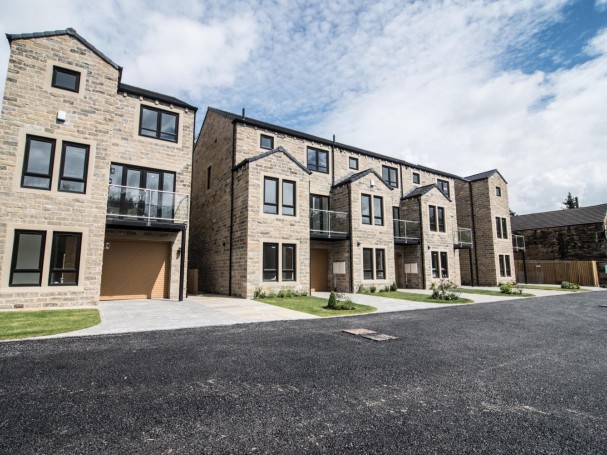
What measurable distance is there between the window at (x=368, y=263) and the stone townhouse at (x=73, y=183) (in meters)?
9.91

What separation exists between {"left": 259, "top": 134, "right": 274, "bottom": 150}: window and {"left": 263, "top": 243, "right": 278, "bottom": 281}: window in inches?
238

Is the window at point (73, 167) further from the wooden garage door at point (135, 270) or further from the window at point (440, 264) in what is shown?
the window at point (440, 264)

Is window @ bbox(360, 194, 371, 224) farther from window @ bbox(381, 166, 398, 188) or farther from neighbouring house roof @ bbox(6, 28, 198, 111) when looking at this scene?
neighbouring house roof @ bbox(6, 28, 198, 111)

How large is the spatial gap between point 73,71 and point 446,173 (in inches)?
1007

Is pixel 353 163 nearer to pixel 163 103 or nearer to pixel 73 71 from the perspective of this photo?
pixel 163 103

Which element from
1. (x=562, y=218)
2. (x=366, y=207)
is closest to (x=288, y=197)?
(x=366, y=207)

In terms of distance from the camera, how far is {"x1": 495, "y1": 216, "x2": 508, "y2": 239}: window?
2575cm

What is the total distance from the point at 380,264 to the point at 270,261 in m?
7.35

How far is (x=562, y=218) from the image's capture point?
3256 centimetres

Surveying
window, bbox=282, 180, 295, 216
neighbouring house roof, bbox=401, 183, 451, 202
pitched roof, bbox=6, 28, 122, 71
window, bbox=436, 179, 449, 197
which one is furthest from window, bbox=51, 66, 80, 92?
window, bbox=436, 179, 449, 197

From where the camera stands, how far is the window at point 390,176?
23.0 metres

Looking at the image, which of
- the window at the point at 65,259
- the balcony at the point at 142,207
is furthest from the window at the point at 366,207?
the window at the point at 65,259

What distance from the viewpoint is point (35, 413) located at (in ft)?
10.8

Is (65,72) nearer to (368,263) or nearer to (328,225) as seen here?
(328,225)
